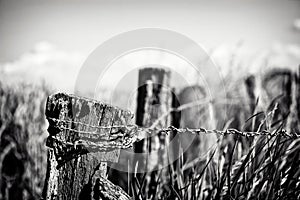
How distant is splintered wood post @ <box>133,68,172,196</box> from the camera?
164 cm

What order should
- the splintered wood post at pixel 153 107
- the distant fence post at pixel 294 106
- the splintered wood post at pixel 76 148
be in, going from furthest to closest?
the distant fence post at pixel 294 106 < the splintered wood post at pixel 153 107 < the splintered wood post at pixel 76 148

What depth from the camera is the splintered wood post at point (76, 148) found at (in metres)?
0.76

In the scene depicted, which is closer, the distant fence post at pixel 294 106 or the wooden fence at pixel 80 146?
the wooden fence at pixel 80 146

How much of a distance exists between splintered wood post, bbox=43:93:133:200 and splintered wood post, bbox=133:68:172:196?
0.84 metres

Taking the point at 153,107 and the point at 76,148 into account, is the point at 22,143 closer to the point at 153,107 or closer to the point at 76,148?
the point at 153,107

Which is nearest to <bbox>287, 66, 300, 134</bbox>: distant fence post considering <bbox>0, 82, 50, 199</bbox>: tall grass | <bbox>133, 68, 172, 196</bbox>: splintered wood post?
<bbox>133, 68, 172, 196</bbox>: splintered wood post

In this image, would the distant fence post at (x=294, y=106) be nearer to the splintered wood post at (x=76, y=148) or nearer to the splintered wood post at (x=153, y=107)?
the splintered wood post at (x=153, y=107)

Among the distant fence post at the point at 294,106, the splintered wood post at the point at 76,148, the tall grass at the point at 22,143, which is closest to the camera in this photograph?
the splintered wood post at the point at 76,148

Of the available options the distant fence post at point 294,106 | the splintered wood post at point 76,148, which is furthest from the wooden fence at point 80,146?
the distant fence post at point 294,106

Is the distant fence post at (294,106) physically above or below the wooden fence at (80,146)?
above

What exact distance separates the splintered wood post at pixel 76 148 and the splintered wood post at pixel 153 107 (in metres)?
0.84

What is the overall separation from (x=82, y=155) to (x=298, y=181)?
918 millimetres

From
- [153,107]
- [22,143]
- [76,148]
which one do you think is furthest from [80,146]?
[22,143]

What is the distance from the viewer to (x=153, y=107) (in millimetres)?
1692
